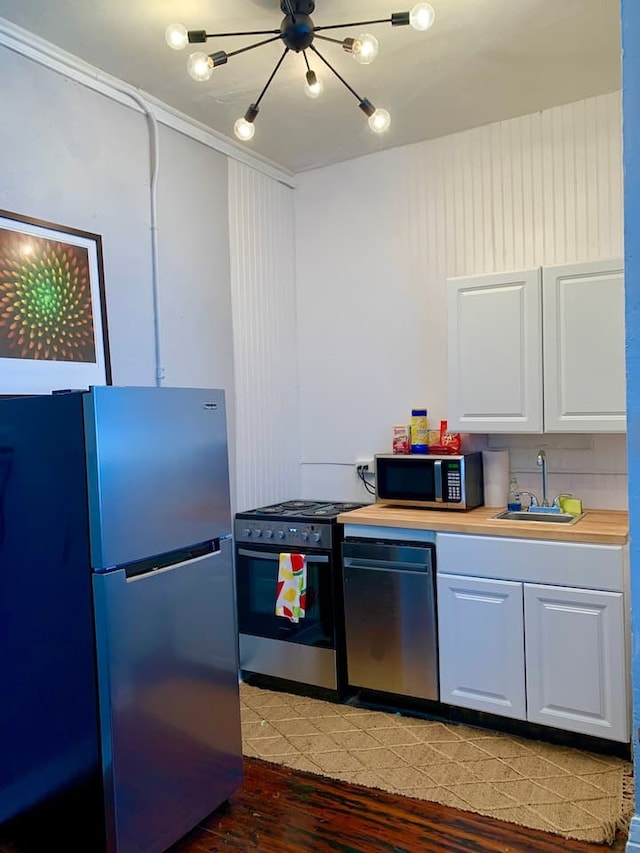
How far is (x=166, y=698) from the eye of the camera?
2010 mm

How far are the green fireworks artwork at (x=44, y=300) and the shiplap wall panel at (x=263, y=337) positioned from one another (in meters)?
1.03

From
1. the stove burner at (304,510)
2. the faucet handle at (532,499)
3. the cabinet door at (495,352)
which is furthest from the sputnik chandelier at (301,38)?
the faucet handle at (532,499)

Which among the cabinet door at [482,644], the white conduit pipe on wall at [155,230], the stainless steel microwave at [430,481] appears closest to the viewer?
the cabinet door at [482,644]

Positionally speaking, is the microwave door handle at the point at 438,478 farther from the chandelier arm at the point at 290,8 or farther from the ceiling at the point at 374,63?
the chandelier arm at the point at 290,8

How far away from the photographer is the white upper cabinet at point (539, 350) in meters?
2.73

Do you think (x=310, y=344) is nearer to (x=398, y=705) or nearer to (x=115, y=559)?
(x=398, y=705)

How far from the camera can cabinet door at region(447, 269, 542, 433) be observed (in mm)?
2893

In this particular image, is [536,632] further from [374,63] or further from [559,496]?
[374,63]

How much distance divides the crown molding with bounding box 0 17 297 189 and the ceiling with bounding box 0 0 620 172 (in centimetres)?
3

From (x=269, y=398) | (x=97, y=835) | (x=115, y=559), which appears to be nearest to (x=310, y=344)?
(x=269, y=398)

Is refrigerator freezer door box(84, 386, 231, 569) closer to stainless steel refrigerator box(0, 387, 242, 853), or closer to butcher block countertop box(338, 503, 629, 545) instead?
stainless steel refrigerator box(0, 387, 242, 853)

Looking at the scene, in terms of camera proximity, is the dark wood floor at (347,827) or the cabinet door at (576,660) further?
the cabinet door at (576,660)

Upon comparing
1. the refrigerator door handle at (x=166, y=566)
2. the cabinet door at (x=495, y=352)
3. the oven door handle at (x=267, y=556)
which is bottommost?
the oven door handle at (x=267, y=556)

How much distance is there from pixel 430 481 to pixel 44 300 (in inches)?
74.3
